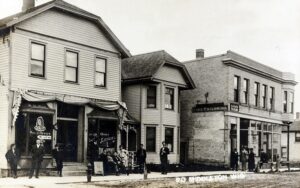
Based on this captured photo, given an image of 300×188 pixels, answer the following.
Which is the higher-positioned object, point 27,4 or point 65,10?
point 27,4

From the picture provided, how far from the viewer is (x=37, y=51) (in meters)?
22.6

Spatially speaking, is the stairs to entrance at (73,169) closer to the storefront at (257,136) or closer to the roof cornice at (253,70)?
the storefront at (257,136)

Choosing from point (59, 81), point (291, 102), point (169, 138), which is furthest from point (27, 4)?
point (291, 102)

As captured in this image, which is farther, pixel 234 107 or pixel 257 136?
pixel 257 136

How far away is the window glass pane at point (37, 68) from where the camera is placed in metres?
22.3

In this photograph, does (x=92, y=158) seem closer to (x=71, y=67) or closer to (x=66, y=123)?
(x=66, y=123)

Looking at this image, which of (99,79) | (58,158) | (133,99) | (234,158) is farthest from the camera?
(234,158)

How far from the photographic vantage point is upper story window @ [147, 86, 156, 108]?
30.5 m

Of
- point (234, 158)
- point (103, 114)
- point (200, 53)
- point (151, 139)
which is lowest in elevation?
point (234, 158)

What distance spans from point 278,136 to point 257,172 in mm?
11903

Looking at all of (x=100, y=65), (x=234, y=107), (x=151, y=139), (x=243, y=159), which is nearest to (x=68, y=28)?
(x=100, y=65)

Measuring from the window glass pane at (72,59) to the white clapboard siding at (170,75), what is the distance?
715 cm

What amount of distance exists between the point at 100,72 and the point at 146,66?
551 centimetres

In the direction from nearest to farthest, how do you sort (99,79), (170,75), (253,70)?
1. (99,79)
2. (170,75)
3. (253,70)
